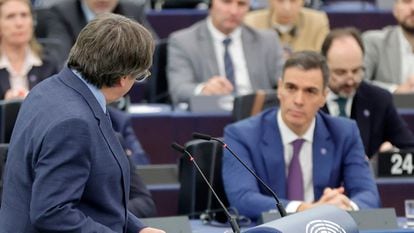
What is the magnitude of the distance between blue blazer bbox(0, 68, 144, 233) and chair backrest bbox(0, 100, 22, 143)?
97.0 inches

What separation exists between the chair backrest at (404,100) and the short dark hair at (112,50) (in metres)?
3.92

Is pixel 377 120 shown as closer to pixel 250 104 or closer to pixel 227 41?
pixel 250 104

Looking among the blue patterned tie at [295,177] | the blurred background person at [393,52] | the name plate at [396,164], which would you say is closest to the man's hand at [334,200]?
the blue patterned tie at [295,177]

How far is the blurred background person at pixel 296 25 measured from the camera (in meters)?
8.66

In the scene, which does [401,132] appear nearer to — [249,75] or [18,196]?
[249,75]

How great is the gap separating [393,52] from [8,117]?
121 inches

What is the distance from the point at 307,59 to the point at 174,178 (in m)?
1.05

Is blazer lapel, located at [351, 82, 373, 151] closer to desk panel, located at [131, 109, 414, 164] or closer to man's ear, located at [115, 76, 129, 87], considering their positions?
desk panel, located at [131, 109, 414, 164]

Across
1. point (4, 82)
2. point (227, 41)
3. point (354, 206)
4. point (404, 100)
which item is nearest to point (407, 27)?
point (404, 100)

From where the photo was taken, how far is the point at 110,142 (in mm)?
3633

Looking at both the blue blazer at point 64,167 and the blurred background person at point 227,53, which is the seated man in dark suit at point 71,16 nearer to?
the blurred background person at point 227,53

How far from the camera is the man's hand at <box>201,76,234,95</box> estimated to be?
7430mm

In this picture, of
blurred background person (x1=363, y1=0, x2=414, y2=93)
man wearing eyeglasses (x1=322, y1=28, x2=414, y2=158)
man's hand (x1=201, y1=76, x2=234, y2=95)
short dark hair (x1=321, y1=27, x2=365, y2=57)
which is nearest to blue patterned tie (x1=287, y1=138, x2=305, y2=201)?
man wearing eyeglasses (x1=322, y1=28, x2=414, y2=158)

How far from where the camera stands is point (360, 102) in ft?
21.9
